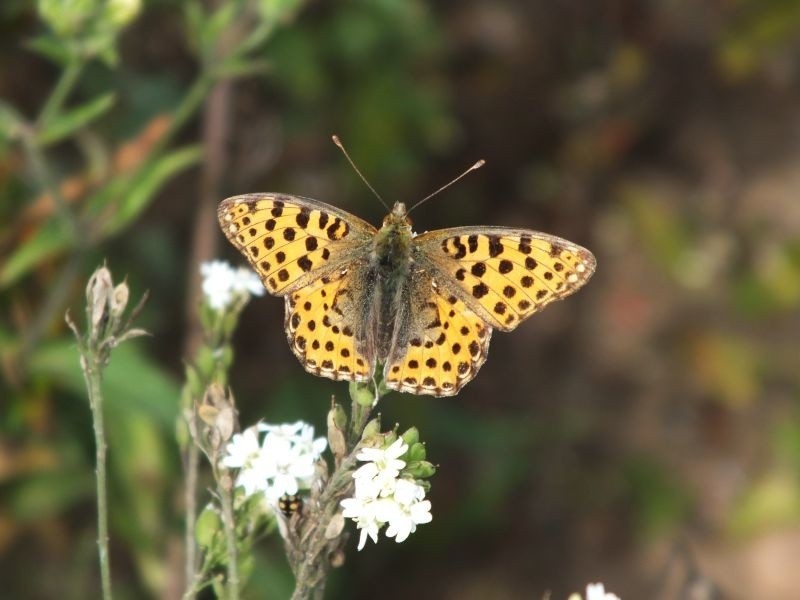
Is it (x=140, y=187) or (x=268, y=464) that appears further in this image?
(x=140, y=187)

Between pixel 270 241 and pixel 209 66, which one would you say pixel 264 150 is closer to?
pixel 209 66

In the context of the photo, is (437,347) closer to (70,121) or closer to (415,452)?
(415,452)

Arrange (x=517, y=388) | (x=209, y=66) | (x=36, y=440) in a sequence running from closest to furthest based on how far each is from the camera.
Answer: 1. (x=209, y=66)
2. (x=36, y=440)
3. (x=517, y=388)

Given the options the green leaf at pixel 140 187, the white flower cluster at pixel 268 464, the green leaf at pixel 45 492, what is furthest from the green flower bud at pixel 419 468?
the green leaf at pixel 45 492

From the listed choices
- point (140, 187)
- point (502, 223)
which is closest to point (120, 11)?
point (140, 187)

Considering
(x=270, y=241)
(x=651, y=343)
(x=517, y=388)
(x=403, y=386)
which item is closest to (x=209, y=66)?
(x=270, y=241)

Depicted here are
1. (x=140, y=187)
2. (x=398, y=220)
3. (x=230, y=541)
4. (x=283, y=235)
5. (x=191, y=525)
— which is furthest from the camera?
(x=140, y=187)
